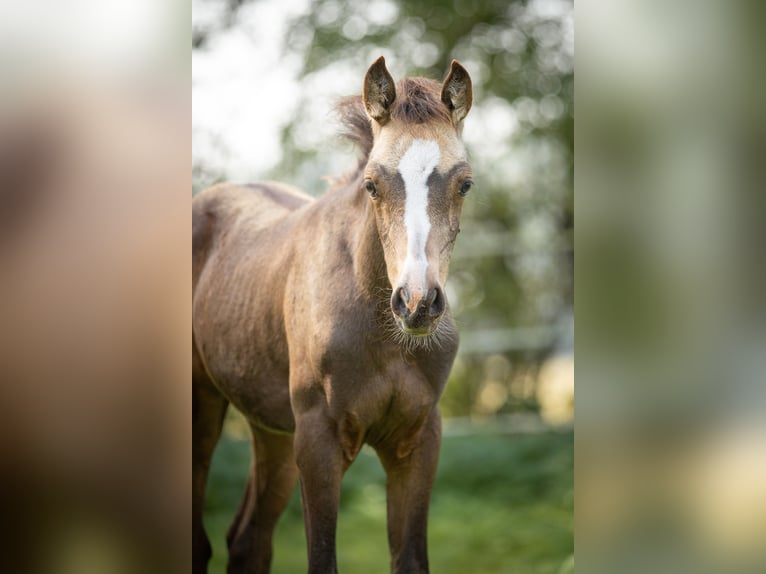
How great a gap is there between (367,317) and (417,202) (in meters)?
0.50

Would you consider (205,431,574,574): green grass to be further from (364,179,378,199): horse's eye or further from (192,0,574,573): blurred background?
(364,179,378,199): horse's eye

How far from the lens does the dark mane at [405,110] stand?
2721 millimetres

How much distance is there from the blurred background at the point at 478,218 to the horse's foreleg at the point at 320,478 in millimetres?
1896

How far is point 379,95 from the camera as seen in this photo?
279cm

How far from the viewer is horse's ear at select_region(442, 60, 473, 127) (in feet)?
9.04

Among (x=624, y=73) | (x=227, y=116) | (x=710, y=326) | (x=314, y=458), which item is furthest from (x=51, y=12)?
(x=227, y=116)

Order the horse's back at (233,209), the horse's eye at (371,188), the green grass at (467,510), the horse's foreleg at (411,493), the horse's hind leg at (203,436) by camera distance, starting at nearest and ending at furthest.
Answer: the horse's eye at (371,188) → the horse's foreleg at (411,493) → the horse's hind leg at (203,436) → the horse's back at (233,209) → the green grass at (467,510)

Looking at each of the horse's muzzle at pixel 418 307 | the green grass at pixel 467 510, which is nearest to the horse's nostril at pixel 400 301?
the horse's muzzle at pixel 418 307

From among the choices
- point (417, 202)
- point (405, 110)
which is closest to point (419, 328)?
point (417, 202)

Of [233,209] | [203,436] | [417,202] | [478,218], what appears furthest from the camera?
[478,218]

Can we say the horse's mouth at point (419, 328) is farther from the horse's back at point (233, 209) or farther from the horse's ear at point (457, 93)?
the horse's back at point (233, 209)

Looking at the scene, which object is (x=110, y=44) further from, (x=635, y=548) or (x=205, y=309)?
(x=205, y=309)

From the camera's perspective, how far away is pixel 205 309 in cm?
390

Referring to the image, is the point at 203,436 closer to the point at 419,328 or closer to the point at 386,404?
the point at 386,404
